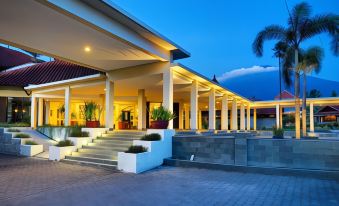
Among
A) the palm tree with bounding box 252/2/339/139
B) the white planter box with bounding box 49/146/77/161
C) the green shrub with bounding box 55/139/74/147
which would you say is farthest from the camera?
the palm tree with bounding box 252/2/339/139

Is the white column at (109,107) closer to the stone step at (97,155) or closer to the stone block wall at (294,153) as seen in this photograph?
the stone step at (97,155)

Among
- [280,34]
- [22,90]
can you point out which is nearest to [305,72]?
[280,34]

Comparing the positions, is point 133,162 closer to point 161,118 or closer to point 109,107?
point 161,118

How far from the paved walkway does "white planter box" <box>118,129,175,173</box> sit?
0.43 metres

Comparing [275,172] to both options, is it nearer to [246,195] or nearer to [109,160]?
[246,195]

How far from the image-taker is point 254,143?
9.19 m

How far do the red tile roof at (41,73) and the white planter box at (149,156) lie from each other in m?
9.98

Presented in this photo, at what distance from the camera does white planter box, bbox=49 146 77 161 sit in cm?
1131

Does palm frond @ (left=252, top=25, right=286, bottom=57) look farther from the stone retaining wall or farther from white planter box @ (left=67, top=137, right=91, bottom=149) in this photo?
white planter box @ (left=67, top=137, right=91, bottom=149)

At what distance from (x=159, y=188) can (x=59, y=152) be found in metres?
6.13

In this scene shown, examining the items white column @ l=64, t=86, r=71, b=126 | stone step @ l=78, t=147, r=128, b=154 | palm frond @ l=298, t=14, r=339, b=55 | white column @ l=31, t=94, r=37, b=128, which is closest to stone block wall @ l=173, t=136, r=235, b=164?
stone step @ l=78, t=147, r=128, b=154

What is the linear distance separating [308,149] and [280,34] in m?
7.62

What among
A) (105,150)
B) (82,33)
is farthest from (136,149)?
(82,33)

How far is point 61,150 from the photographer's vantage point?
11.3 m
